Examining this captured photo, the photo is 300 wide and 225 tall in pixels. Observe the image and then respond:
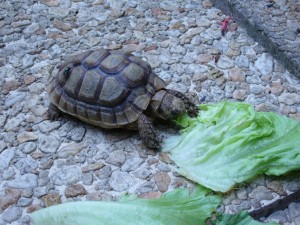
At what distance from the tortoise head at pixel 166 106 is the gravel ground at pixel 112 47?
15 cm

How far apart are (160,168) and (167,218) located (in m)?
0.53

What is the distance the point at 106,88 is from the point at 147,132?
37 cm

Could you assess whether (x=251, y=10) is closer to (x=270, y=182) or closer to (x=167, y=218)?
(x=270, y=182)

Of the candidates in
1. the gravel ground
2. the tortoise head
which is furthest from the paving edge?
the tortoise head

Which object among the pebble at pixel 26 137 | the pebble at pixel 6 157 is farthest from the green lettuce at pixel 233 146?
the pebble at pixel 6 157

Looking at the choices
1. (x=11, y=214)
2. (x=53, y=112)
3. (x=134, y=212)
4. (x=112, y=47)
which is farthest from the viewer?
(x=112, y=47)

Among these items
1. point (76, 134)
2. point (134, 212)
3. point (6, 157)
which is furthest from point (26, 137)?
point (134, 212)

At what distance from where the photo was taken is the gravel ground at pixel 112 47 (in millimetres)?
2902

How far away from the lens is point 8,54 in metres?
3.92

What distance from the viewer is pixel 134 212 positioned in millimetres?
2564

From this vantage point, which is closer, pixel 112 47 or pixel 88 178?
pixel 88 178

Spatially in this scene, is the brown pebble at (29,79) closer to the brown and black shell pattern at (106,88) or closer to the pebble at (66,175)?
the brown and black shell pattern at (106,88)

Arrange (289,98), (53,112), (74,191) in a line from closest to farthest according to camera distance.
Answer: (74,191)
(53,112)
(289,98)

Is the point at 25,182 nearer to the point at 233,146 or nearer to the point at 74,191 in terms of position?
the point at 74,191
